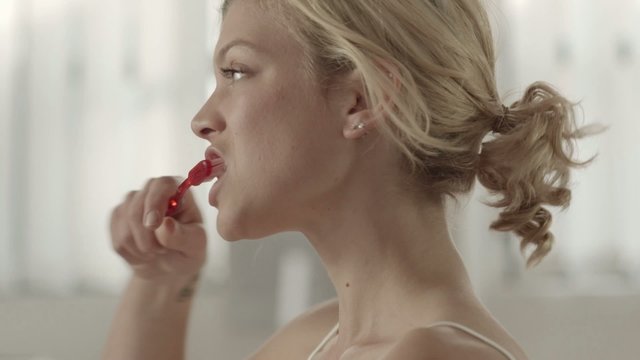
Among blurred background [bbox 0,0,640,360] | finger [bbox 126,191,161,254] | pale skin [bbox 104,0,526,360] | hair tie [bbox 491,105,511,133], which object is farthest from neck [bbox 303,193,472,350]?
blurred background [bbox 0,0,640,360]

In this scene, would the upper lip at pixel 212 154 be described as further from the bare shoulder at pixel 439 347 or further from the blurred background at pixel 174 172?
the blurred background at pixel 174 172

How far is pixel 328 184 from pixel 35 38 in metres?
1.55

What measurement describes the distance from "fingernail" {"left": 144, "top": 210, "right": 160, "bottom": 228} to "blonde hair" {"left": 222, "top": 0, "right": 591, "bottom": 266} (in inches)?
9.0

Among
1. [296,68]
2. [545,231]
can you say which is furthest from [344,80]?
[545,231]

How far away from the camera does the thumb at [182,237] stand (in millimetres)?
1114

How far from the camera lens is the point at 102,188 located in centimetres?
234

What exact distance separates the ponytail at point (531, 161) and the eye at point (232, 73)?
0.83 feet

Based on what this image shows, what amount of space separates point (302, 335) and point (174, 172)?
1.21 metres

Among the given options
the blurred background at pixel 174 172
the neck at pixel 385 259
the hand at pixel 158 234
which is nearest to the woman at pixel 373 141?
the neck at pixel 385 259

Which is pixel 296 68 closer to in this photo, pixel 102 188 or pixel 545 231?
pixel 545 231

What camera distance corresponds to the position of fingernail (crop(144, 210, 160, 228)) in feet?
3.50

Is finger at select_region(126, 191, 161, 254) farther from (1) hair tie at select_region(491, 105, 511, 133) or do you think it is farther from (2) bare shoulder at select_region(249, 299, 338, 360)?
(1) hair tie at select_region(491, 105, 511, 133)

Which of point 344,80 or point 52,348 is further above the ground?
point 344,80

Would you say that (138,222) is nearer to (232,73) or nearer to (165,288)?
(165,288)
